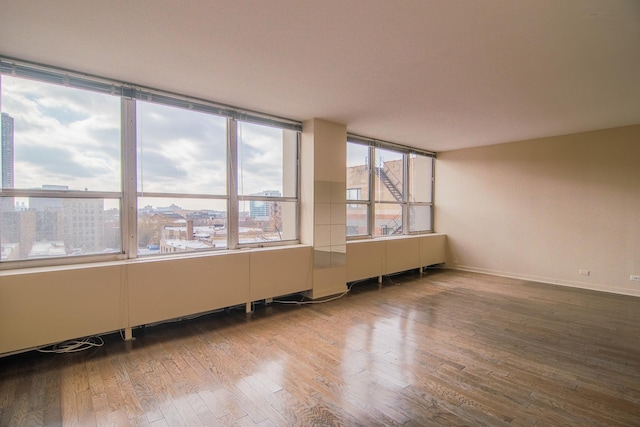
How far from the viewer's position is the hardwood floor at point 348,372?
6.58 feet

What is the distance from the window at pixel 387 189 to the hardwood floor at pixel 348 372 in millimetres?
2137

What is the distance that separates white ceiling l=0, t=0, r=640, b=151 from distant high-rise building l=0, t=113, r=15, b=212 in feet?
1.95

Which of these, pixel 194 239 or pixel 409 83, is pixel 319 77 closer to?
pixel 409 83

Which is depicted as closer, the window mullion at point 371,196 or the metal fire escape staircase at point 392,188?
the window mullion at point 371,196

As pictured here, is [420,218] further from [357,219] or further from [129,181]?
[129,181]

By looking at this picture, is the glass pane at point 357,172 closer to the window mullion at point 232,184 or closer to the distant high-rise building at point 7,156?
the window mullion at point 232,184

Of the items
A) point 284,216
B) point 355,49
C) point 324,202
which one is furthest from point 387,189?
point 355,49

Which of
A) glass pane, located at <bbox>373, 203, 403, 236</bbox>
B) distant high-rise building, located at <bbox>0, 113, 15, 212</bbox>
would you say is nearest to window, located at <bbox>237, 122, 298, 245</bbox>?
glass pane, located at <bbox>373, 203, 403, 236</bbox>

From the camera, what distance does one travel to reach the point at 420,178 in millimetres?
7039

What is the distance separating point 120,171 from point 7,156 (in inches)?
33.3

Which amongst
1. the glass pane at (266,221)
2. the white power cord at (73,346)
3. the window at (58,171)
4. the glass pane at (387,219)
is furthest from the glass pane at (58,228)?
the glass pane at (387,219)

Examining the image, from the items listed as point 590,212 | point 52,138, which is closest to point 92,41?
point 52,138

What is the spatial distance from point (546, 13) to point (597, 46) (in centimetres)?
80

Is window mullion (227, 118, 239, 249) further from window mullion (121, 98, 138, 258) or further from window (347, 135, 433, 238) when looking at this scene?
window (347, 135, 433, 238)
